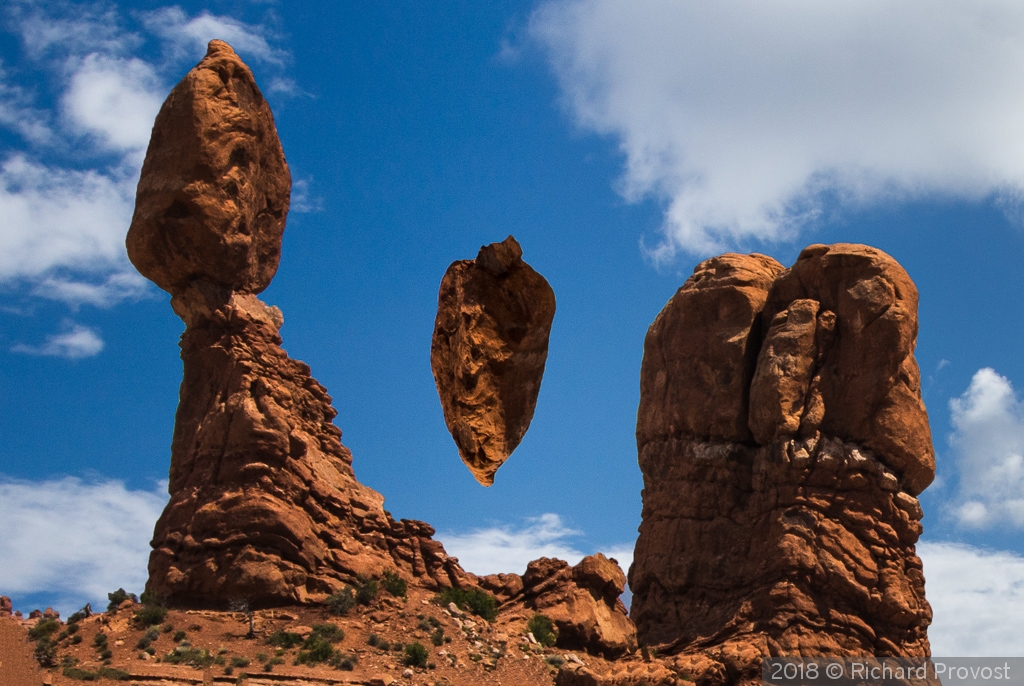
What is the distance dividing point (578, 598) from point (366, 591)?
22.1 feet

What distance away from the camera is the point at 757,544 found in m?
39.9

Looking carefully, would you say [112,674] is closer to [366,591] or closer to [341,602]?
[341,602]

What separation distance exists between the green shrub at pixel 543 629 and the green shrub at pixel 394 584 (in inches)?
140

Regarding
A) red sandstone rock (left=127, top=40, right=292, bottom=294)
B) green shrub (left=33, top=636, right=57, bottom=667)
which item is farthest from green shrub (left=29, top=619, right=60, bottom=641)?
red sandstone rock (left=127, top=40, right=292, bottom=294)

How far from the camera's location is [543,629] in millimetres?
36531

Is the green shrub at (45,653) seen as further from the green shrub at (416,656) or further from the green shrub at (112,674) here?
the green shrub at (416,656)

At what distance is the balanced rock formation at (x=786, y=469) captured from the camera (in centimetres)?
3769

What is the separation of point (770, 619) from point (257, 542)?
46.9 feet

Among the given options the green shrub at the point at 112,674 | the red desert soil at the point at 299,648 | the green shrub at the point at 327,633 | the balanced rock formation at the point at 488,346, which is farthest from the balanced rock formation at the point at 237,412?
the balanced rock formation at the point at 488,346

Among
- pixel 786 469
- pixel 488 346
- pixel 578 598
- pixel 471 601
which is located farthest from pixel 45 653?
pixel 786 469

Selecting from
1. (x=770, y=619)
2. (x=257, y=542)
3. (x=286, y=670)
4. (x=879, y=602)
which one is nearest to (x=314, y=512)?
(x=257, y=542)

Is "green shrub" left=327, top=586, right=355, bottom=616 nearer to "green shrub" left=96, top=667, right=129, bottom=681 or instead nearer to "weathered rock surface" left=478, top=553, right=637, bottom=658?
"weathered rock surface" left=478, top=553, right=637, bottom=658

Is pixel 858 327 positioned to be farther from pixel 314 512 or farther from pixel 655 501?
pixel 314 512

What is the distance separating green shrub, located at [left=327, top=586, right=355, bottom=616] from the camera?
3406 cm
